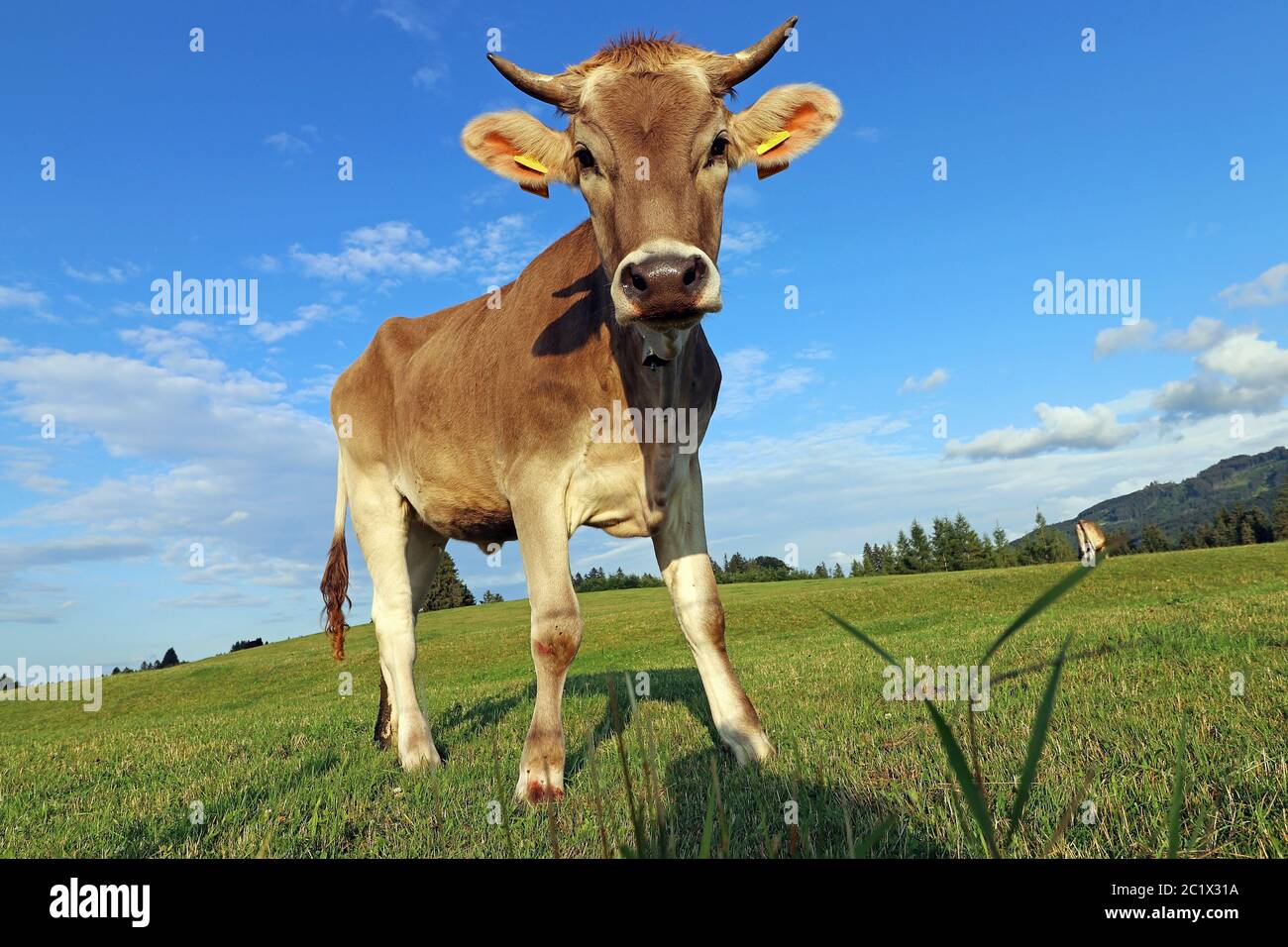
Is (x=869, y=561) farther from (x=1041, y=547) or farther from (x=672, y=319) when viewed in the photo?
(x=672, y=319)

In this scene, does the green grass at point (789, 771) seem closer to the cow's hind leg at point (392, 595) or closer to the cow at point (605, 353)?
the cow's hind leg at point (392, 595)

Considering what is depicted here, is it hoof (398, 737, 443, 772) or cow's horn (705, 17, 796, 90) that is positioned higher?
cow's horn (705, 17, 796, 90)

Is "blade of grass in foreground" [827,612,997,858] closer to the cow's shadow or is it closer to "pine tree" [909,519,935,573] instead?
the cow's shadow

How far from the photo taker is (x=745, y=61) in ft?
15.1

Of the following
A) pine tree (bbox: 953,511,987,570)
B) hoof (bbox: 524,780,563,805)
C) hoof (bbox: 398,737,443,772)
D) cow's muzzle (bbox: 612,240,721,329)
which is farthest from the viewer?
pine tree (bbox: 953,511,987,570)

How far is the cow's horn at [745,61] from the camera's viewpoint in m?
4.57

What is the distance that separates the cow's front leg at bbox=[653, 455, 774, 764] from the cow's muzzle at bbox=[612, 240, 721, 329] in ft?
5.43

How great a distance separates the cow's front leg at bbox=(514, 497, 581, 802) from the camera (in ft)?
13.8

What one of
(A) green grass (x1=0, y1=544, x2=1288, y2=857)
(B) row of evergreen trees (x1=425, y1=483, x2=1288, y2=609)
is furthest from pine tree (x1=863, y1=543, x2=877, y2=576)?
(A) green grass (x1=0, y1=544, x2=1288, y2=857)

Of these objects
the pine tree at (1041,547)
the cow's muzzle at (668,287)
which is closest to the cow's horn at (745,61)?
the cow's muzzle at (668,287)

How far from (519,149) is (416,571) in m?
3.93

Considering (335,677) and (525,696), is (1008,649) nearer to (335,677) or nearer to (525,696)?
(525,696)

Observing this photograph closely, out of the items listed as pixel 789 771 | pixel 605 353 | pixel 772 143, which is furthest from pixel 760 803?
pixel 772 143
